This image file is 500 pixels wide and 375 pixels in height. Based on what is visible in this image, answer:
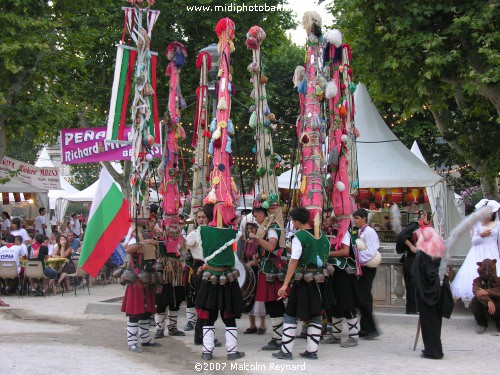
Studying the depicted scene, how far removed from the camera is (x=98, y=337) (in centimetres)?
975

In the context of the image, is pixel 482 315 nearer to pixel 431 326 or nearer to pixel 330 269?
pixel 431 326

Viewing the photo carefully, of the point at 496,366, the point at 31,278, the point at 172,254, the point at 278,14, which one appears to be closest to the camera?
the point at 496,366

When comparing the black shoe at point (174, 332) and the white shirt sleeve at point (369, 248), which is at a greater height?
the white shirt sleeve at point (369, 248)

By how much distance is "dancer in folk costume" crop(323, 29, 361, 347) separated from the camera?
8914 millimetres

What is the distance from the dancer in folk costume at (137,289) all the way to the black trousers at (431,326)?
342 cm

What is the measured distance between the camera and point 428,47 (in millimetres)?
13773

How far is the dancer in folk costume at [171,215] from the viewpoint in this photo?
374 inches

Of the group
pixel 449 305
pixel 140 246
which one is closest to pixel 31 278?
pixel 140 246

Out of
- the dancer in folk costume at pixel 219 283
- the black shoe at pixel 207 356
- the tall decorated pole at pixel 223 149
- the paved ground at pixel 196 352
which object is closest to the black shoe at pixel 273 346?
the paved ground at pixel 196 352

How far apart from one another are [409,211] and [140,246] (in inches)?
471

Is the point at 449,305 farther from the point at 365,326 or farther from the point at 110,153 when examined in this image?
the point at 110,153

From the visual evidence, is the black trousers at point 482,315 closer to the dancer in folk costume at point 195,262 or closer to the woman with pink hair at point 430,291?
the woman with pink hair at point 430,291

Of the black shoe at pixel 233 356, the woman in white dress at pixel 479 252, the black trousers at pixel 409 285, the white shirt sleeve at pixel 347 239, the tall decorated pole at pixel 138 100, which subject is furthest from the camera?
the black trousers at pixel 409 285

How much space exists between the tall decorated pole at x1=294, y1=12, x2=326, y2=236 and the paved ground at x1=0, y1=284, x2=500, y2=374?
2012 mm
